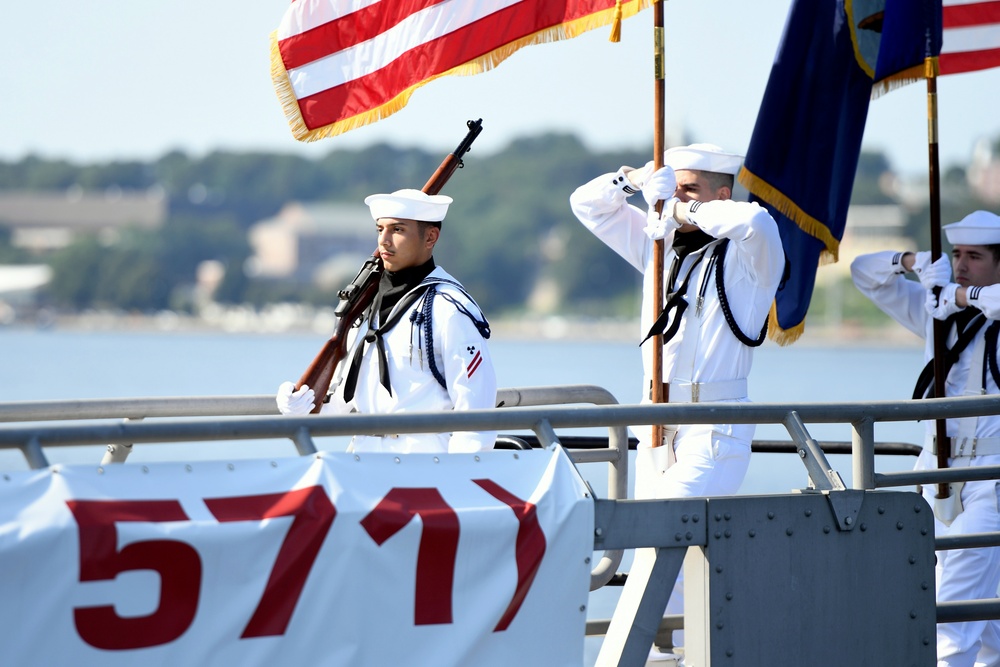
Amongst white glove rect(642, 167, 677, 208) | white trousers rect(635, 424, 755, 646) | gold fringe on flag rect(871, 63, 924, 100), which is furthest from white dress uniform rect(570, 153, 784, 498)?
gold fringe on flag rect(871, 63, 924, 100)

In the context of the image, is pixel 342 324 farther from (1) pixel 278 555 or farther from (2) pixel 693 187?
(1) pixel 278 555

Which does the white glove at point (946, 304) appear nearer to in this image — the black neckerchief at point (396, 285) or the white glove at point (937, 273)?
the white glove at point (937, 273)

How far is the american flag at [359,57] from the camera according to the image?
6.02 metres

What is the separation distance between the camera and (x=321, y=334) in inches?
4638

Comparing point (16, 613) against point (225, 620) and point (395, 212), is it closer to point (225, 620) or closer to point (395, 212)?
point (225, 620)

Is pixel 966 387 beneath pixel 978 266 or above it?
beneath

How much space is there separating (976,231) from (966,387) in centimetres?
60

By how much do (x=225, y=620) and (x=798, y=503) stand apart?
61.3 inches

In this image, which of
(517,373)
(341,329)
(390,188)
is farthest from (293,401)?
(390,188)

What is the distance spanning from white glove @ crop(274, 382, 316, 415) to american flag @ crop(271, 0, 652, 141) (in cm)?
139

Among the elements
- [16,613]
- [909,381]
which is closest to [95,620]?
[16,613]

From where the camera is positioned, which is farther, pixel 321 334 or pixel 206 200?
pixel 206 200

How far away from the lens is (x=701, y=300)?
217 inches

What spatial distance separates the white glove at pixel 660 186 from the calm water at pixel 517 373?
560 cm
